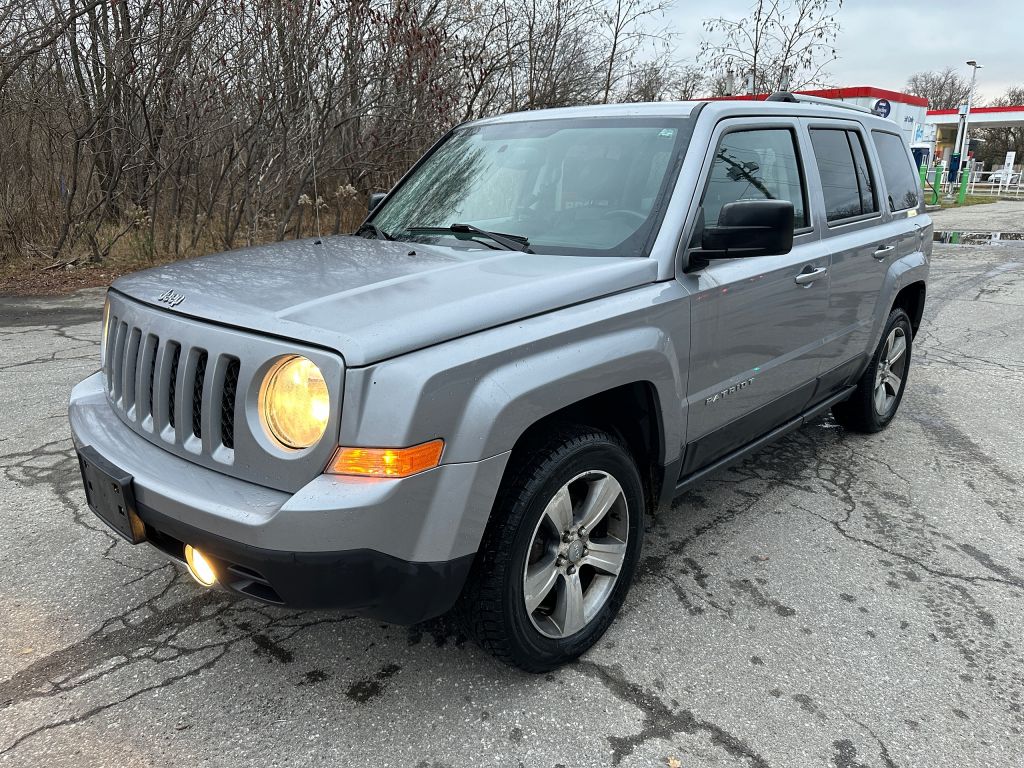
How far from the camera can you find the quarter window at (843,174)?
12.5 ft

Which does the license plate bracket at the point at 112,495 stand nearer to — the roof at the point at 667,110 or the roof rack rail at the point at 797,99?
the roof at the point at 667,110

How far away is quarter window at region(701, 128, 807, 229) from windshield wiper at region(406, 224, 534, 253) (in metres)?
0.71

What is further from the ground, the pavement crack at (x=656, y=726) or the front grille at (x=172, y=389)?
the front grille at (x=172, y=389)

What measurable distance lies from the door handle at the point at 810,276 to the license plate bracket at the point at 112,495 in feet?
8.98

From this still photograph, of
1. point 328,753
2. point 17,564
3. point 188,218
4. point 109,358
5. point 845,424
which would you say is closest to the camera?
point 328,753

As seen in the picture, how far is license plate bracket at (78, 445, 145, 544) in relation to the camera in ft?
7.40

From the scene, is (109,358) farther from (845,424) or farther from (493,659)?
(845,424)

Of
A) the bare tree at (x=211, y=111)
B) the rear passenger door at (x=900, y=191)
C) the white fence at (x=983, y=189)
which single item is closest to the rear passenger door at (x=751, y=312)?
the rear passenger door at (x=900, y=191)

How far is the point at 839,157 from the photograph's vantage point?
3984mm

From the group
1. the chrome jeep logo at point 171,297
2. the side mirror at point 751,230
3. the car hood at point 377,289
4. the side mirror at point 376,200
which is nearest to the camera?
the car hood at point 377,289

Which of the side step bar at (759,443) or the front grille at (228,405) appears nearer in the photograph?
the front grille at (228,405)

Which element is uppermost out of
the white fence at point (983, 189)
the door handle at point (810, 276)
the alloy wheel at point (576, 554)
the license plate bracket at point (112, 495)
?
the white fence at point (983, 189)

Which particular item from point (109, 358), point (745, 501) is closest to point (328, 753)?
point (109, 358)

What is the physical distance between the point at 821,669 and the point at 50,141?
10595mm
